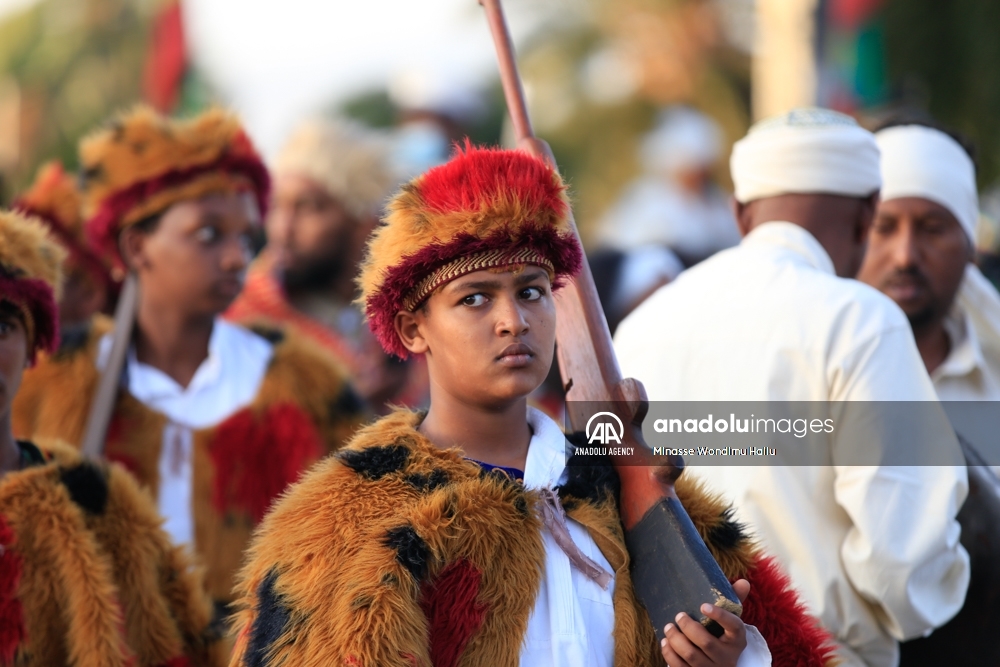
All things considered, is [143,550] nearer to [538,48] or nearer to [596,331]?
[596,331]

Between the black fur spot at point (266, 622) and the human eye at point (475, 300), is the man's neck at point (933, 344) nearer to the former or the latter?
the human eye at point (475, 300)

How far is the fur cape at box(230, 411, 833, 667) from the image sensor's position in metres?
2.60

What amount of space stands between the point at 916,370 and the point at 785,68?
9.21 meters

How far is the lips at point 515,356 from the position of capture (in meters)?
2.81

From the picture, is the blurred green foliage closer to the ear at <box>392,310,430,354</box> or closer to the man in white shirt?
the man in white shirt

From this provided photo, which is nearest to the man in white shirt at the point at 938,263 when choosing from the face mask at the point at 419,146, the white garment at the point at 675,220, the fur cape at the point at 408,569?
the fur cape at the point at 408,569

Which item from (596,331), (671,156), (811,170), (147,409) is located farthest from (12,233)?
(671,156)

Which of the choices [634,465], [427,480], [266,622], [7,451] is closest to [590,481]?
[634,465]

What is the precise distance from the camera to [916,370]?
146 inches

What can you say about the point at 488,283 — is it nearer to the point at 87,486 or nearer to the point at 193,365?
the point at 87,486

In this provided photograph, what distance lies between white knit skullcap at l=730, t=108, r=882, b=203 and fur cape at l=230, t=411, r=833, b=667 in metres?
1.73

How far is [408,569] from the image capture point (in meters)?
2.64

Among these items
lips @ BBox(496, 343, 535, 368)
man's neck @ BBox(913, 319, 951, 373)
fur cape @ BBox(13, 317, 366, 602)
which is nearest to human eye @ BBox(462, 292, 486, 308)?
lips @ BBox(496, 343, 535, 368)

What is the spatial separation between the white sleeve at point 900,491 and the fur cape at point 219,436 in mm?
1940
